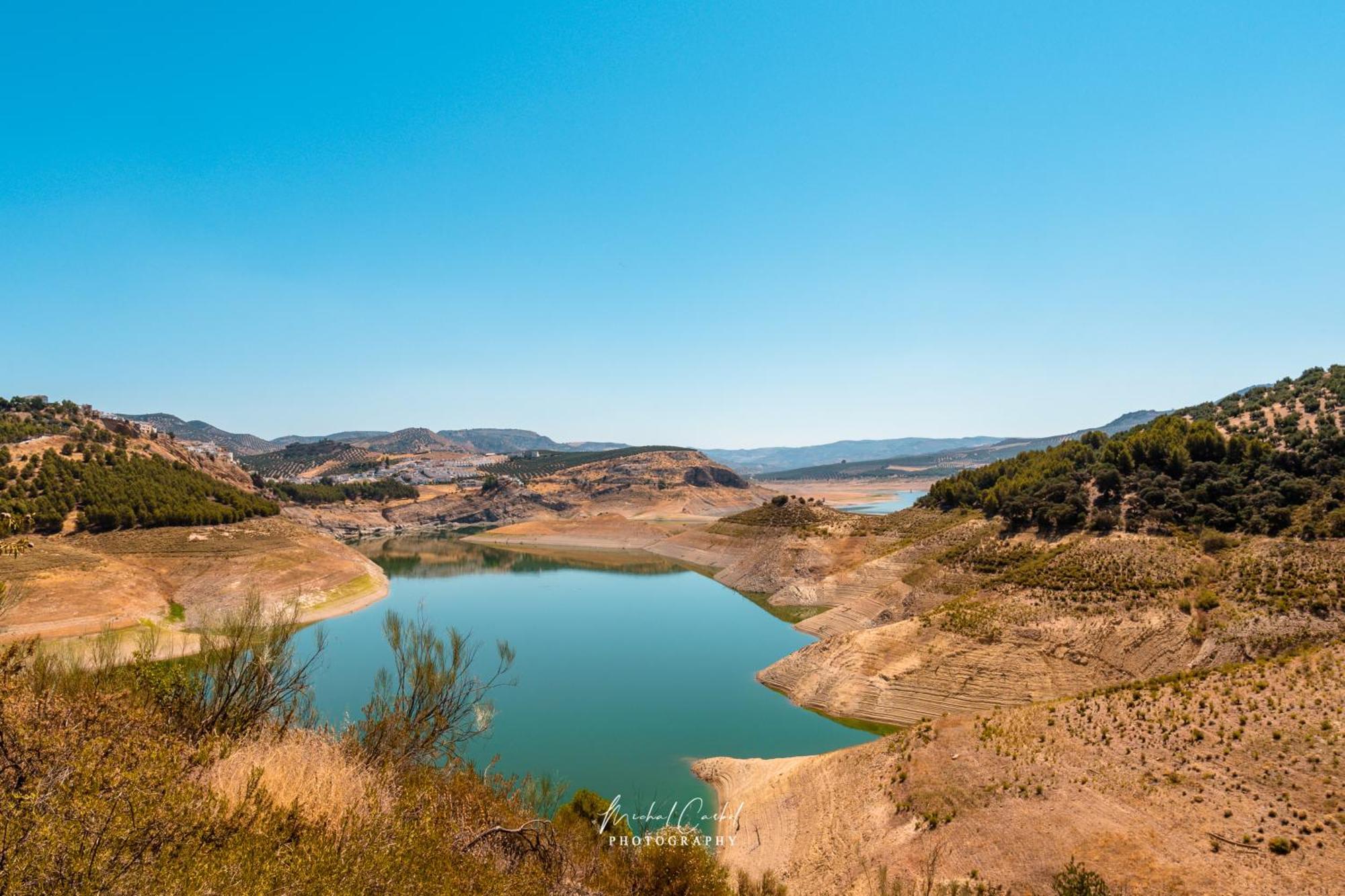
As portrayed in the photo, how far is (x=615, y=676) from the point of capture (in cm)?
3731

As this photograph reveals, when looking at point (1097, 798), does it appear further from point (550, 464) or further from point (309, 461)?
point (309, 461)

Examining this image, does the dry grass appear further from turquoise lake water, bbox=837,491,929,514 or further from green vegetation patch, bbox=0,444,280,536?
turquoise lake water, bbox=837,491,929,514

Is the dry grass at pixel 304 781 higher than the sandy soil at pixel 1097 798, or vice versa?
the dry grass at pixel 304 781

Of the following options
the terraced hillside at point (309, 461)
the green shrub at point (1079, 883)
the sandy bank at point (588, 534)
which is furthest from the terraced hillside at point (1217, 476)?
the terraced hillside at point (309, 461)

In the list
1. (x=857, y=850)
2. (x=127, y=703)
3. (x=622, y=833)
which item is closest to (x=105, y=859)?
(x=127, y=703)

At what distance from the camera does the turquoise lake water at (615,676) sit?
2527 cm

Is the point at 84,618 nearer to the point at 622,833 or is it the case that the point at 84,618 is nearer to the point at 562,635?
the point at 562,635

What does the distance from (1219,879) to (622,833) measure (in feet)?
42.5

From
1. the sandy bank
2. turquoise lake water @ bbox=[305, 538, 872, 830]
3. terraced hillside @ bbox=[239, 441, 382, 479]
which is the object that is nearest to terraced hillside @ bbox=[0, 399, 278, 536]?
turquoise lake water @ bbox=[305, 538, 872, 830]

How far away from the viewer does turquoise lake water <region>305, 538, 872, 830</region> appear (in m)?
25.3

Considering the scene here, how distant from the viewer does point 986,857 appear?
15039 millimetres

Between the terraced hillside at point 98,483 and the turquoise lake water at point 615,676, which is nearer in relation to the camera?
the turquoise lake water at point 615,676

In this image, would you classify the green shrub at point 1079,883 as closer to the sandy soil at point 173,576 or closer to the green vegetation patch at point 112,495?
the sandy soil at point 173,576

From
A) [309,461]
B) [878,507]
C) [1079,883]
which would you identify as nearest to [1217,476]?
[1079,883]
